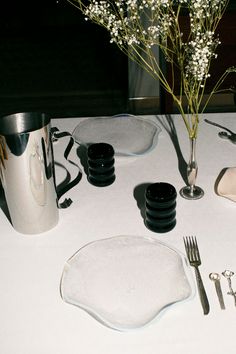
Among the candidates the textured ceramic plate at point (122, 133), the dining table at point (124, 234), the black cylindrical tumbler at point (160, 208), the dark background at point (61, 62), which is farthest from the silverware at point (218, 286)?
the dark background at point (61, 62)

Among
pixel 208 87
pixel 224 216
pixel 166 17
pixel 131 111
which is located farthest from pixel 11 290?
pixel 131 111

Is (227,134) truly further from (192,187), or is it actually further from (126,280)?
(126,280)

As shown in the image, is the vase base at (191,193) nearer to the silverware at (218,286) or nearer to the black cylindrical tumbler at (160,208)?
the black cylindrical tumbler at (160,208)

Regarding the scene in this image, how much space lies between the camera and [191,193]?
1190mm

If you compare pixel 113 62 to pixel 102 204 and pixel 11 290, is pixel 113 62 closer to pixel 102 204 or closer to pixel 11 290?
pixel 102 204

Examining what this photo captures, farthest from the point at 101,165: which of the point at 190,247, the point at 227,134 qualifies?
the point at 227,134

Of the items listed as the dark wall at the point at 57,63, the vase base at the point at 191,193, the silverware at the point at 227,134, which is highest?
the silverware at the point at 227,134

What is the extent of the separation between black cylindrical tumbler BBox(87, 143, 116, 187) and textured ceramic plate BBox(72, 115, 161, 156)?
14 cm

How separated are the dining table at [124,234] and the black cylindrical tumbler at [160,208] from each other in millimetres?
18

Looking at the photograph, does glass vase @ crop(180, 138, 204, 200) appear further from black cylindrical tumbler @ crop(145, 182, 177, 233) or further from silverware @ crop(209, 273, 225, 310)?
silverware @ crop(209, 273, 225, 310)

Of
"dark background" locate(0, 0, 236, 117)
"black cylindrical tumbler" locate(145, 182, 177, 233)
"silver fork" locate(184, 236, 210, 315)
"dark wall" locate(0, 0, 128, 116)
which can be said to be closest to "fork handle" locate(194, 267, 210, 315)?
"silver fork" locate(184, 236, 210, 315)

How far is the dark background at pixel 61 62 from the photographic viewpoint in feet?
12.0

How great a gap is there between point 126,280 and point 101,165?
373mm

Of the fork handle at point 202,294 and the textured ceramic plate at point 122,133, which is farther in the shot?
the textured ceramic plate at point 122,133
